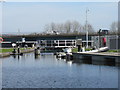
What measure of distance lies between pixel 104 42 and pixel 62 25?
71739mm

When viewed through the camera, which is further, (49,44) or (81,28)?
(81,28)

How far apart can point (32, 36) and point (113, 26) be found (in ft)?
107

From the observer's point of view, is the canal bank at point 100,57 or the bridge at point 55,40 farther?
the bridge at point 55,40

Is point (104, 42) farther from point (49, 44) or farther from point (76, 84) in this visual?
point (76, 84)

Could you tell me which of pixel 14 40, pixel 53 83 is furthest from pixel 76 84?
pixel 14 40

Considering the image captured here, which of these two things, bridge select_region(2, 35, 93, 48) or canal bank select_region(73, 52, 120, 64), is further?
bridge select_region(2, 35, 93, 48)

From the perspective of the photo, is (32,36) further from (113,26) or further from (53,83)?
(53,83)

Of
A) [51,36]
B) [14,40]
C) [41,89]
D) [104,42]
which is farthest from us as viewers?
[14,40]

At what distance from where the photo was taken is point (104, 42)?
293 feet

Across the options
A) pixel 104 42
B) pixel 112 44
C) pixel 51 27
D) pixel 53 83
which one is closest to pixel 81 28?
pixel 51 27

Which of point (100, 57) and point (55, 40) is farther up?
point (55, 40)

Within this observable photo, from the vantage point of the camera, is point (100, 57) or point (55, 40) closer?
point (100, 57)

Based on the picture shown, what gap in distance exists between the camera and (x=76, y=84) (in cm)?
2778

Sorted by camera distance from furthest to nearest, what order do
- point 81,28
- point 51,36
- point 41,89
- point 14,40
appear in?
point 81,28 < point 14,40 < point 51,36 < point 41,89
